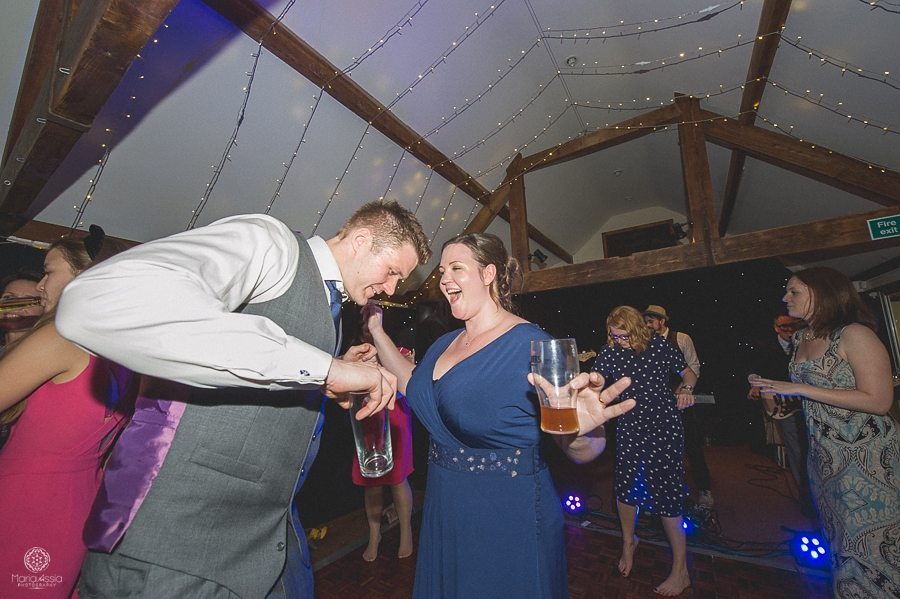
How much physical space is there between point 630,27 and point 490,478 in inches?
168

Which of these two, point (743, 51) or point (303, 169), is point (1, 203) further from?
point (743, 51)

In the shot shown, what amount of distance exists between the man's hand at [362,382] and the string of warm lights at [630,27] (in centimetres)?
413

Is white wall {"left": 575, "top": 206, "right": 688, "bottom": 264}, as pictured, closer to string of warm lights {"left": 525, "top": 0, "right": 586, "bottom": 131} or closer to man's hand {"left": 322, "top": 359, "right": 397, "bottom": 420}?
string of warm lights {"left": 525, "top": 0, "right": 586, "bottom": 131}

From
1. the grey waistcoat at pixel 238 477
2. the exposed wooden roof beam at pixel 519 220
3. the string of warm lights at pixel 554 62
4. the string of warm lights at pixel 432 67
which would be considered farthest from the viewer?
the exposed wooden roof beam at pixel 519 220

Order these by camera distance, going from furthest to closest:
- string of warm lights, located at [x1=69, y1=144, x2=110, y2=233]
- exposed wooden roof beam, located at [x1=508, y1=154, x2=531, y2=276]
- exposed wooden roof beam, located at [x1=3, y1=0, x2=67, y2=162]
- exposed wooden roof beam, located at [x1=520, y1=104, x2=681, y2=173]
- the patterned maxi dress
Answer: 1. exposed wooden roof beam, located at [x1=508, y1=154, x2=531, y2=276]
2. exposed wooden roof beam, located at [x1=520, y1=104, x2=681, y2=173]
3. string of warm lights, located at [x1=69, y1=144, x2=110, y2=233]
4. exposed wooden roof beam, located at [x1=3, y1=0, x2=67, y2=162]
5. the patterned maxi dress

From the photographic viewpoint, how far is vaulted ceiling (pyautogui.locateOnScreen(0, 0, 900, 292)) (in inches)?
88.7

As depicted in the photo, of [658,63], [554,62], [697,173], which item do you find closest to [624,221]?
[697,173]

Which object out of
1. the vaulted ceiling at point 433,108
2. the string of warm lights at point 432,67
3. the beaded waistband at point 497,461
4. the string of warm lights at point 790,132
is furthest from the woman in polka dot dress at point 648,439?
the string of warm lights at point 790,132

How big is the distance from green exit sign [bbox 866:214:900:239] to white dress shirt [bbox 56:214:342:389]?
5.60 meters

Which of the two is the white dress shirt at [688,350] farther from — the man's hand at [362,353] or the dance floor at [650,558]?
the man's hand at [362,353]

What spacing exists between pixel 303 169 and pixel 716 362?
8231mm

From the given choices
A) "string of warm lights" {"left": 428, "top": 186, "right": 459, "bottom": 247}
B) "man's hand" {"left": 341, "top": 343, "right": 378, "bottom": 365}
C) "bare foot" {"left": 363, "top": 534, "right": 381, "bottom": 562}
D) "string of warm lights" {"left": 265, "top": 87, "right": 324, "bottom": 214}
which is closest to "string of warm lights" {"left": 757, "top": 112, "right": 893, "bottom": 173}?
"string of warm lights" {"left": 428, "top": 186, "right": 459, "bottom": 247}

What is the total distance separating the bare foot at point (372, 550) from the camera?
10.6ft

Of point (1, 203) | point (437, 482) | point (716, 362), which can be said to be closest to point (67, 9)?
point (1, 203)
